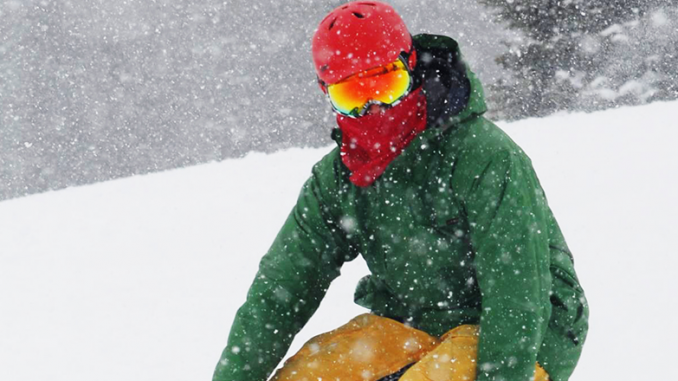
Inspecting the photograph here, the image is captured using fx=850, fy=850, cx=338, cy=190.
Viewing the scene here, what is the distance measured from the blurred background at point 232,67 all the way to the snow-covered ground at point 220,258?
0.72 m

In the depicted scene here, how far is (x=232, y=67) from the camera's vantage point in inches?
320

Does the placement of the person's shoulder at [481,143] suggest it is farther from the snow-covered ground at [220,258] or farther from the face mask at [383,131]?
the snow-covered ground at [220,258]

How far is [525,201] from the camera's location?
2.04 metres

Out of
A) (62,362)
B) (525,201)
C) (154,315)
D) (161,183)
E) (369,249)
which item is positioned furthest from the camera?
(161,183)

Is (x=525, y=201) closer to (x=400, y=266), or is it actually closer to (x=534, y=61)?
(x=400, y=266)

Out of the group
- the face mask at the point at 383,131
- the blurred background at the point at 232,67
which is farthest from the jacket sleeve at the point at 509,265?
the blurred background at the point at 232,67

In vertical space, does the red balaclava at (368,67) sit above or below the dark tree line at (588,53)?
A: above

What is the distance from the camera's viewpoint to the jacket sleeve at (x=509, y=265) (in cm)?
198

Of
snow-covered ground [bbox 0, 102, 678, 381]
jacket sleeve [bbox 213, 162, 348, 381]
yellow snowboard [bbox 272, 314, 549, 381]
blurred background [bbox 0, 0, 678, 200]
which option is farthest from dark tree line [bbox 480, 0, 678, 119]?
yellow snowboard [bbox 272, 314, 549, 381]

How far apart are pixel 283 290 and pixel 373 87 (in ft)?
2.11

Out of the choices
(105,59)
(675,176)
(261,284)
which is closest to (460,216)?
(261,284)

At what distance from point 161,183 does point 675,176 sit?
4444 millimetres

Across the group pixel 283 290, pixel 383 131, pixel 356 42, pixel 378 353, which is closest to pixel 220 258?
pixel 283 290

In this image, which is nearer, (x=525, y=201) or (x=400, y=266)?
(x=525, y=201)
